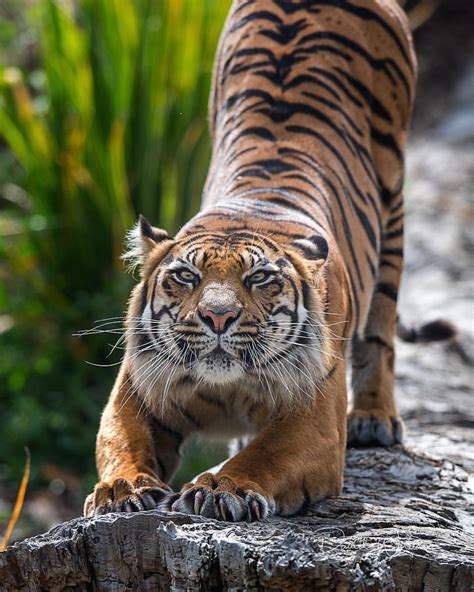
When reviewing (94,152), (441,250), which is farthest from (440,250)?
(94,152)

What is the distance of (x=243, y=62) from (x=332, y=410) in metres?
1.73

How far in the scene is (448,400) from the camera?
507 centimetres

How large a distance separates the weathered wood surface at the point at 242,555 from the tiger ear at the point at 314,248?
794 mm

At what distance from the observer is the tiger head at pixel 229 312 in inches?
119

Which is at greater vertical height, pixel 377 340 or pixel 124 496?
pixel 377 340

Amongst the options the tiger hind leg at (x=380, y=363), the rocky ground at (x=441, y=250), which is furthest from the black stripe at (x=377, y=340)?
the rocky ground at (x=441, y=250)

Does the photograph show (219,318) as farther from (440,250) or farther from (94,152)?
(94,152)

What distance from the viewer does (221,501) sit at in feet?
9.25

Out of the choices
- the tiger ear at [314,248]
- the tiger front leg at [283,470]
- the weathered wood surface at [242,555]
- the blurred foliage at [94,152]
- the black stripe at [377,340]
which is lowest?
the weathered wood surface at [242,555]

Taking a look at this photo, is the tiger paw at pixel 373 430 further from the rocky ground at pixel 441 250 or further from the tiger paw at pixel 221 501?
the tiger paw at pixel 221 501

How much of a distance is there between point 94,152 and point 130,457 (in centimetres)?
441

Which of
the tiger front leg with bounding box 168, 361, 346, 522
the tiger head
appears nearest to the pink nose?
the tiger head

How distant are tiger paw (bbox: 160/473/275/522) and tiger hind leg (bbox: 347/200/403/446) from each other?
1.41 meters

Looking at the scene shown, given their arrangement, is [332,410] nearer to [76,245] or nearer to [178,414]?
[178,414]
